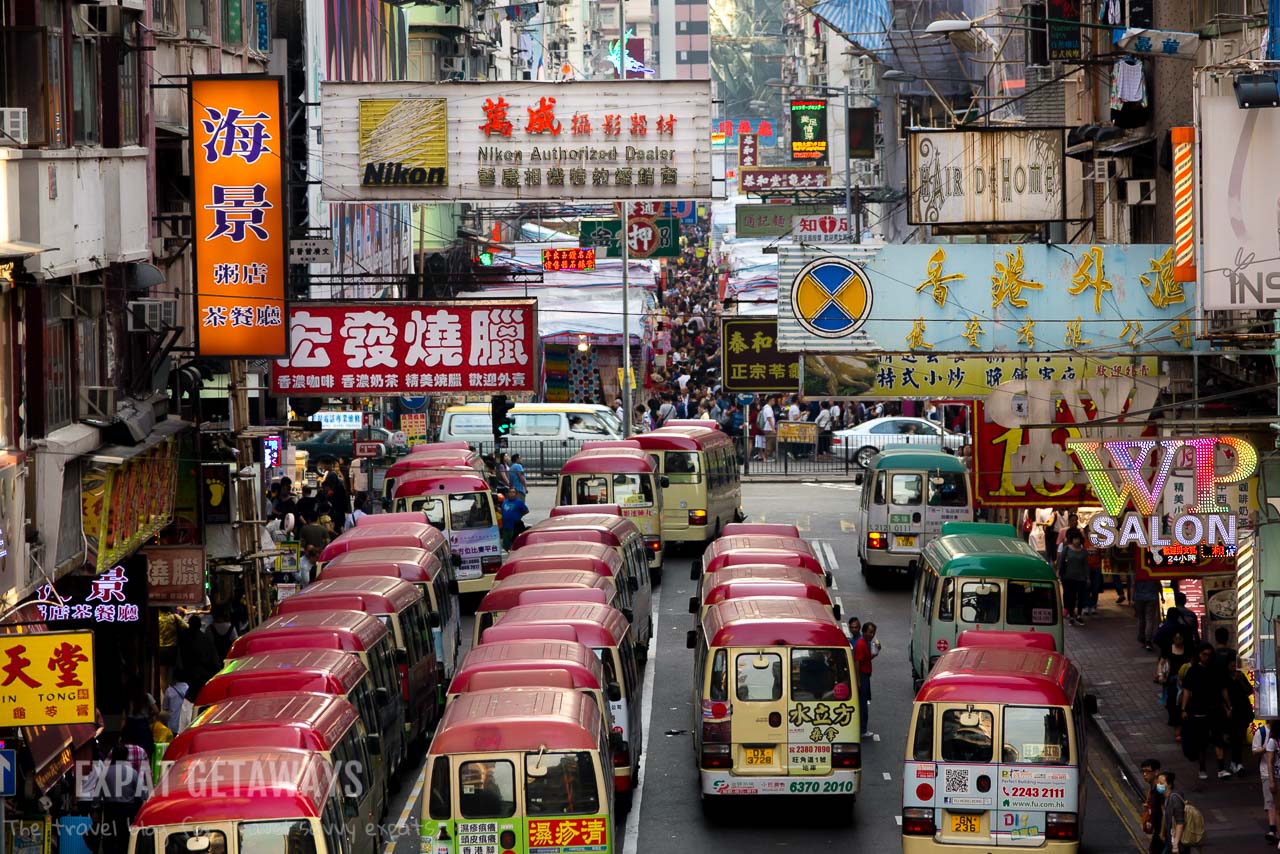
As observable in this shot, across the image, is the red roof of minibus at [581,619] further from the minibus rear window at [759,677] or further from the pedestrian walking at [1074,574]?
the pedestrian walking at [1074,574]

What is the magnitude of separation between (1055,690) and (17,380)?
394 inches

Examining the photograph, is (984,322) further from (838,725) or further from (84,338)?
(84,338)

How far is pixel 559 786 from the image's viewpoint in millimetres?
14766

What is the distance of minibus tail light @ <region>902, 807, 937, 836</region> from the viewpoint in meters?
15.8

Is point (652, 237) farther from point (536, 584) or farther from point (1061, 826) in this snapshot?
point (1061, 826)

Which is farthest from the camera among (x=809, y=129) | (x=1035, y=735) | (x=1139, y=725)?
(x=809, y=129)

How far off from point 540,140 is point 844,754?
12.1 meters

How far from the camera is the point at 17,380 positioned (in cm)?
1809

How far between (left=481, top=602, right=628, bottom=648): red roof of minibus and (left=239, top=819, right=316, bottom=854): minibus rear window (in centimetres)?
543

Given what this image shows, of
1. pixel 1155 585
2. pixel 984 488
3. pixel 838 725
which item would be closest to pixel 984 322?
pixel 984 488

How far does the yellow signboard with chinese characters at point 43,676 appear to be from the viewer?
15.3 m

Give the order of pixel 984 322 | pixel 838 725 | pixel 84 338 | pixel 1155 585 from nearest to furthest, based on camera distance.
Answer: pixel 838 725
pixel 84 338
pixel 984 322
pixel 1155 585

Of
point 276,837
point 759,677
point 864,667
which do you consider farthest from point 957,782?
point 276,837

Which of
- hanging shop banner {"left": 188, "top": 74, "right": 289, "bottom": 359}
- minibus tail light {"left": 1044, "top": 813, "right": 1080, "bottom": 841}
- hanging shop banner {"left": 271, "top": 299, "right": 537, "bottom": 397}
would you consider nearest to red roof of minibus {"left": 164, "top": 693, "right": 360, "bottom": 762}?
minibus tail light {"left": 1044, "top": 813, "right": 1080, "bottom": 841}
